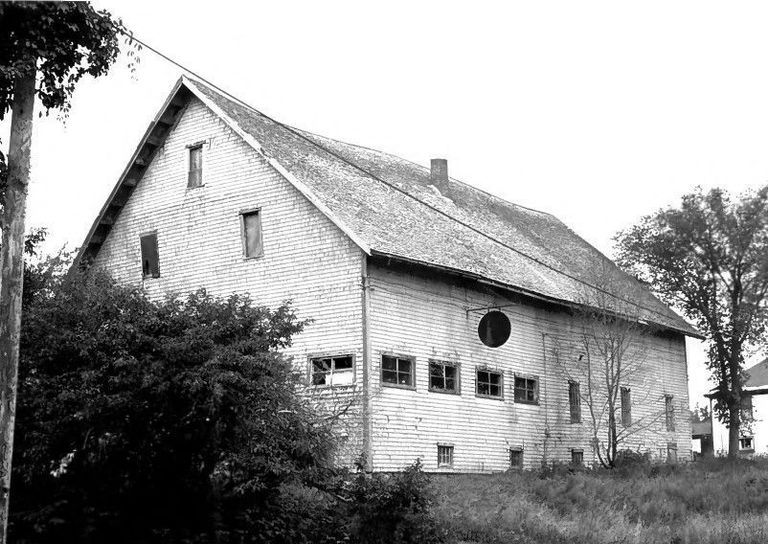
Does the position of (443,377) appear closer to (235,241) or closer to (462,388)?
(462,388)

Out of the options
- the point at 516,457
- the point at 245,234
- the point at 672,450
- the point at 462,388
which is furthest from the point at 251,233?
the point at 672,450

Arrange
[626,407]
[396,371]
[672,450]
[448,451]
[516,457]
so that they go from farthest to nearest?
[672,450] < [626,407] < [516,457] < [448,451] < [396,371]

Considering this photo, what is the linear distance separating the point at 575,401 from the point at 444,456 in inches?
299

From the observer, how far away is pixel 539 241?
40.5m

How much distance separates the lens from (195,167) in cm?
3128

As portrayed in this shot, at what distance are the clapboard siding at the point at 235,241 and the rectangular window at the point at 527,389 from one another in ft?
23.6

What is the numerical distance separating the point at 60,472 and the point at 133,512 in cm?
128

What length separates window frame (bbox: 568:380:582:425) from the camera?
115 ft

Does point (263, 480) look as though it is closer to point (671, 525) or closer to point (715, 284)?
point (671, 525)

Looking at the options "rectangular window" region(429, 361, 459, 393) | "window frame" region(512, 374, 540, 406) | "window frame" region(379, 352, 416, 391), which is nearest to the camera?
"window frame" region(379, 352, 416, 391)

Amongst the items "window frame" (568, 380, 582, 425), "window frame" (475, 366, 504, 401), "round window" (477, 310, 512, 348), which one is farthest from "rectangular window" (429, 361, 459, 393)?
"window frame" (568, 380, 582, 425)

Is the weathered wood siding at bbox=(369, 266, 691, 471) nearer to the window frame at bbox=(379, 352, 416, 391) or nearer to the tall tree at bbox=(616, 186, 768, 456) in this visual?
the window frame at bbox=(379, 352, 416, 391)

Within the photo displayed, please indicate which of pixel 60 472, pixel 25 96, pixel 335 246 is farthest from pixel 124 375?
pixel 335 246

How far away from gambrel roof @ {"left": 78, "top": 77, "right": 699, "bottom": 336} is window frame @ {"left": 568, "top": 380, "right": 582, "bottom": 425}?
2.81 meters
